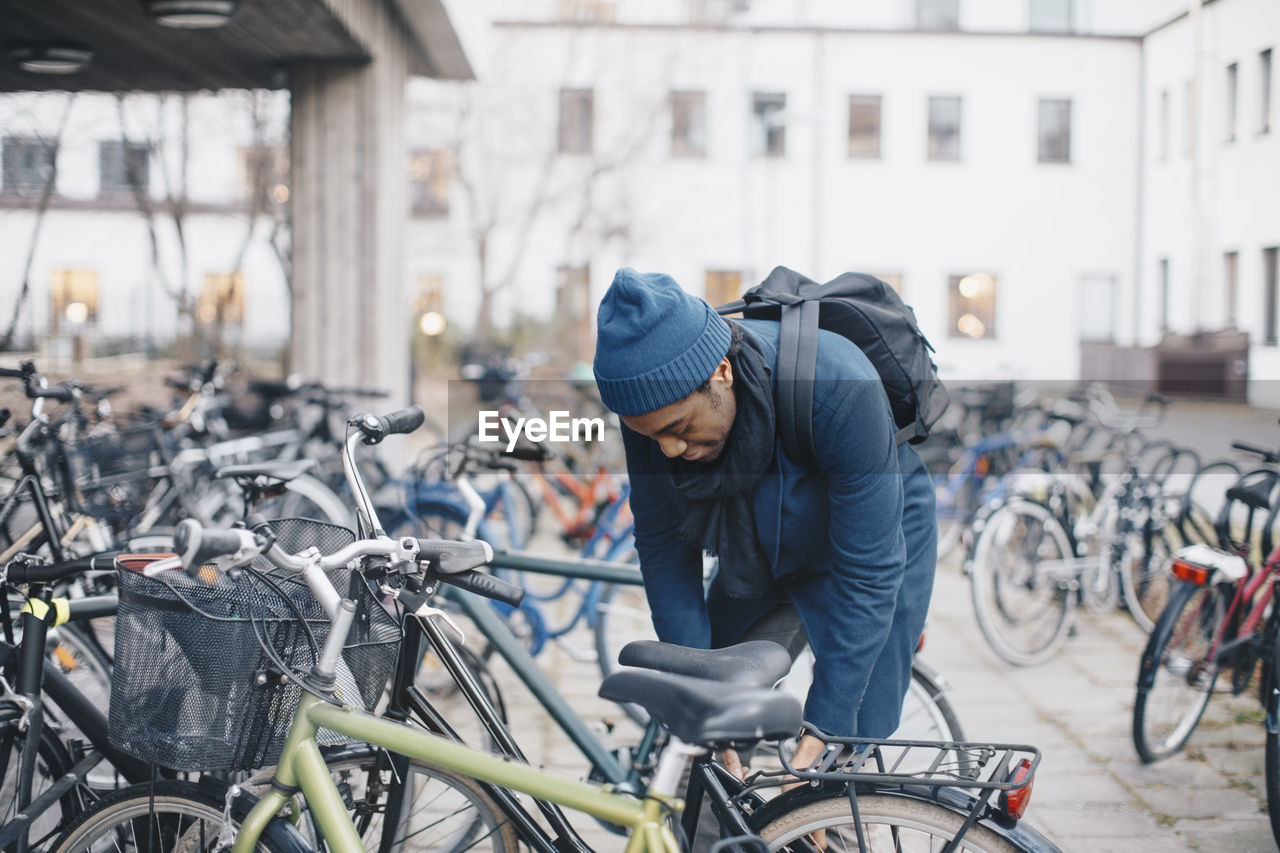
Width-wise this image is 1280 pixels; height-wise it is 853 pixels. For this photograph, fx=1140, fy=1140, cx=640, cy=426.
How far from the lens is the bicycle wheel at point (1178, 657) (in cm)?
407

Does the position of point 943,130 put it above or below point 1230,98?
above

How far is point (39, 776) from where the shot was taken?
260 centimetres

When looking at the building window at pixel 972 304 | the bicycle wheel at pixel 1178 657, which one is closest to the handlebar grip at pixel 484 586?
the bicycle wheel at pixel 1178 657

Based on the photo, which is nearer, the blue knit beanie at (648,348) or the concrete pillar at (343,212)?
the blue knit beanie at (648,348)

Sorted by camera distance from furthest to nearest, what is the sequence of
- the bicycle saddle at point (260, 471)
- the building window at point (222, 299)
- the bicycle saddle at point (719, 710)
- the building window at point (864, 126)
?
the building window at point (864, 126) < the building window at point (222, 299) < the bicycle saddle at point (260, 471) < the bicycle saddle at point (719, 710)

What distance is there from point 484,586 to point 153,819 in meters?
0.85

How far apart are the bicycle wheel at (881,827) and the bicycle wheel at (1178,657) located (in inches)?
97.3

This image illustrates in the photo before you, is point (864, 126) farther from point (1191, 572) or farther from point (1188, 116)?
point (1191, 572)

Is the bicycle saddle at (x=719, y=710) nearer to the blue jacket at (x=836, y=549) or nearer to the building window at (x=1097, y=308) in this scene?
the blue jacket at (x=836, y=549)

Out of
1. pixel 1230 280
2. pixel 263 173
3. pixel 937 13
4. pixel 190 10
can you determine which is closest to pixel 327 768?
pixel 190 10

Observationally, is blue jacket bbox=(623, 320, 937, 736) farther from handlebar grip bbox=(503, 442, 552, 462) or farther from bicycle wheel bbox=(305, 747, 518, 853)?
handlebar grip bbox=(503, 442, 552, 462)

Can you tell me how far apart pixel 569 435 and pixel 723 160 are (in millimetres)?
20236

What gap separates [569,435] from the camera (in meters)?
7.20

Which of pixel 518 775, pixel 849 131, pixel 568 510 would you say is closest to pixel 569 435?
pixel 568 510
